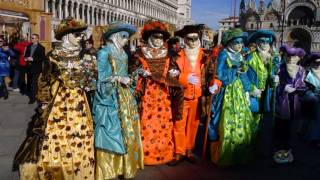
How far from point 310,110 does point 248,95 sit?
219 centimetres

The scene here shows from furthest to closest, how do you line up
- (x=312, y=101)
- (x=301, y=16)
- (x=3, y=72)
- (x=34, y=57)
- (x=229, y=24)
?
1. (x=229, y=24)
2. (x=301, y=16)
3. (x=34, y=57)
4. (x=3, y=72)
5. (x=312, y=101)

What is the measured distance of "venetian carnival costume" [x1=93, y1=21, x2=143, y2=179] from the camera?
12.4 feet

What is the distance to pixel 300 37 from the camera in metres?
61.2

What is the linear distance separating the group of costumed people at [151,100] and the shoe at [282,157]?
0.01 m

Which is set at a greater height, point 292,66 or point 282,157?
point 292,66

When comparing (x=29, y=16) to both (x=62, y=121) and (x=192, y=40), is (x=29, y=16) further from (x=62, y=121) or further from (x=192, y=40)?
(x=62, y=121)

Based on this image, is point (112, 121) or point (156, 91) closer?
point (112, 121)

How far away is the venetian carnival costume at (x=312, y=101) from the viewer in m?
5.52

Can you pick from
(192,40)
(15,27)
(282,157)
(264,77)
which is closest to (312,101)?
(282,157)

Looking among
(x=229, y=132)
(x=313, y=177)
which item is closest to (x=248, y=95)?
A: (x=229, y=132)

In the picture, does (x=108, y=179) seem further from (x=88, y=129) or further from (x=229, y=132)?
(x=229, y=132)

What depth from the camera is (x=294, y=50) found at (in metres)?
4.70

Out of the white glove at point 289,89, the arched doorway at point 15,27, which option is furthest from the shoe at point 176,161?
the arched doorway at point 15,27

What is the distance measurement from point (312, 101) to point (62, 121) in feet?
13.6
